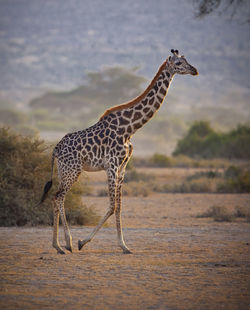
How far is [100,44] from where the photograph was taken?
101 meters

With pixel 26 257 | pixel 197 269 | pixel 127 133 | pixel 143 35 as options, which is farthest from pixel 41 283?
pixel 143 35

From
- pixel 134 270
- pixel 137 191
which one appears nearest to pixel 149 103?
pixel 134 270

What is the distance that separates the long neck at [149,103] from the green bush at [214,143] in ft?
94.9

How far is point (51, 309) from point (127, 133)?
3.75 meters

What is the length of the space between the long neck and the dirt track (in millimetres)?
2049

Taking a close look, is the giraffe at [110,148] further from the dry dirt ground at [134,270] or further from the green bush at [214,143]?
the green bush at [214,143]

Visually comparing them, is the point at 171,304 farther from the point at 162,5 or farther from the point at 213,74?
the point at 162,5

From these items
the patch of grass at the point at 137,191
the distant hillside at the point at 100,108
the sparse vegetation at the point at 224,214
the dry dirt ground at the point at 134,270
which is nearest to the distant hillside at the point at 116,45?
the distant hillside at the point at 100,108

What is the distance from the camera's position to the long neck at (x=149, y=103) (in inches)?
331

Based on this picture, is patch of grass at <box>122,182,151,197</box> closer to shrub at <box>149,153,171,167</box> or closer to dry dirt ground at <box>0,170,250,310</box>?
dry dirt ground at <box>0,170,250,310</box>

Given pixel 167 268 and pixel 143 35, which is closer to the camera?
pixel 167 268

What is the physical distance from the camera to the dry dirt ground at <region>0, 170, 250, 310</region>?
547cm

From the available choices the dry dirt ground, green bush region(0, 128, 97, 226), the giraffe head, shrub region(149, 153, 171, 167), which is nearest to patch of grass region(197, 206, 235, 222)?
the dry dirt ground

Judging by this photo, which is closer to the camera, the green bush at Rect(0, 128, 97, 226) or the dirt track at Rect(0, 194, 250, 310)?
the dirt track at Rect(0, 194, 250, 310)
